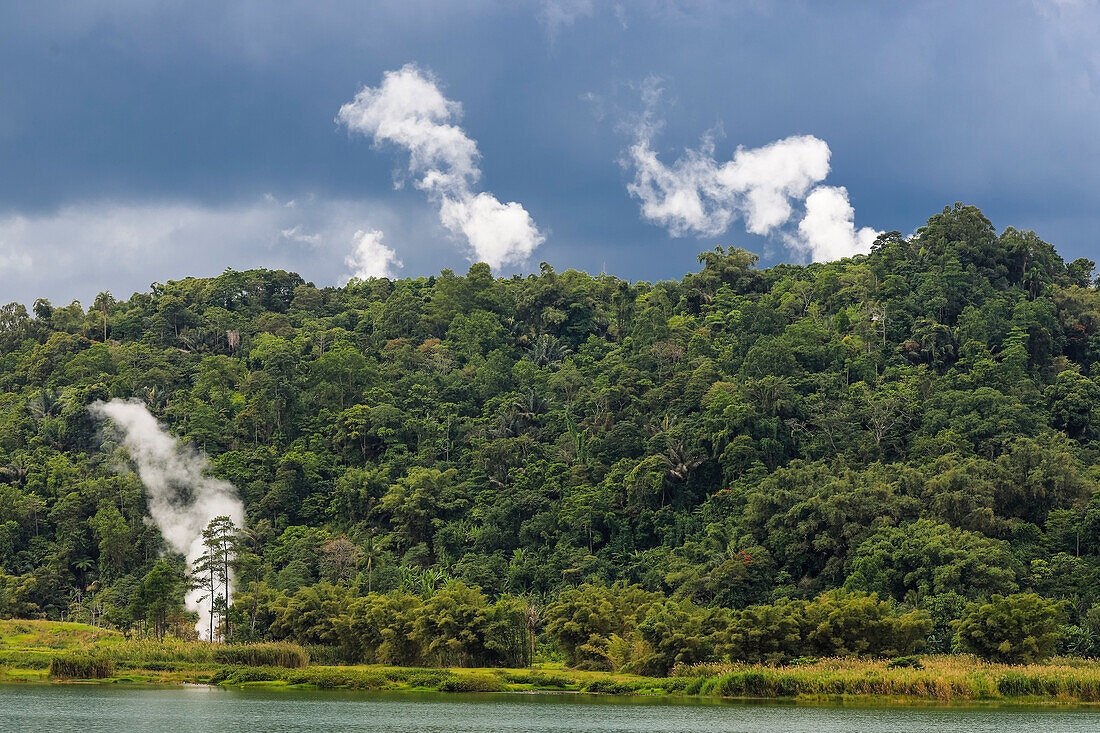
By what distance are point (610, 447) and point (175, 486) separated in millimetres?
37885

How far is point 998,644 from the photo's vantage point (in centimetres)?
5488

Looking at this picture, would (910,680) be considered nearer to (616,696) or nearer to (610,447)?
(616,696)

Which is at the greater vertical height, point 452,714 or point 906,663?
point 906,663

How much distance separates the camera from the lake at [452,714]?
41000 millimetres

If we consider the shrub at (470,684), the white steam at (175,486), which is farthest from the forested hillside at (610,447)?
the shrub at (470,684)

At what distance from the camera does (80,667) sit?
197 feet

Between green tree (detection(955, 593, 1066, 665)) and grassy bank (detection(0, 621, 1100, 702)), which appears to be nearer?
grassy bank (detection(0, 621, 1100, 702))

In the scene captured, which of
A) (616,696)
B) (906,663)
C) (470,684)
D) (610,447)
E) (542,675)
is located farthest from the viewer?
(610,447)

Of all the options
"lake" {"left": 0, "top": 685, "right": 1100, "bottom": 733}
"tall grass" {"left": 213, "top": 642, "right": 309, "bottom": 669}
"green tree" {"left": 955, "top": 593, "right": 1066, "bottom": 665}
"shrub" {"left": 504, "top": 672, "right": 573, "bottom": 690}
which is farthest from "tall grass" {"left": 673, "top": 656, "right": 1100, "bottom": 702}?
"tall grass" {"left": 213, "top": 642, "right": 309, "bottom": 669}

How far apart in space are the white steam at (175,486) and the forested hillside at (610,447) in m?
1.72

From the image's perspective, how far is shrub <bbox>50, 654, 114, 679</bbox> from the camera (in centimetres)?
5962

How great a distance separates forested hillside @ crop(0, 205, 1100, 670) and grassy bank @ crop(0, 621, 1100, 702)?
9.02ft

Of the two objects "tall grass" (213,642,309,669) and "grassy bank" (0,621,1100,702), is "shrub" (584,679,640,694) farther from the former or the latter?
"tall grass" (213,642,309,669)

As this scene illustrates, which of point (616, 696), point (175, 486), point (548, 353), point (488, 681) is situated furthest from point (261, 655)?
point (548, 353)
